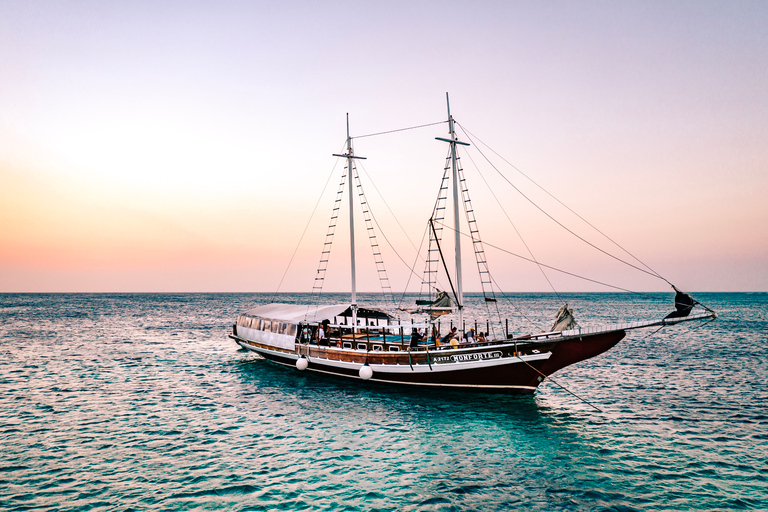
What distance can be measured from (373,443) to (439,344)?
958 cm

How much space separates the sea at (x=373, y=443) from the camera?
13.1 meters

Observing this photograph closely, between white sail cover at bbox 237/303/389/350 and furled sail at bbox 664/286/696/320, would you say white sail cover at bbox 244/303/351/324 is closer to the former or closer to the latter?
white sail cover at bbox 237/303/389/350

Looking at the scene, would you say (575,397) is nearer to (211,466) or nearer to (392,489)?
(392,489)

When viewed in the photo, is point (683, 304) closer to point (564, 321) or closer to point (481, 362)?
point (564, 321)

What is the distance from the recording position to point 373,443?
17.8m

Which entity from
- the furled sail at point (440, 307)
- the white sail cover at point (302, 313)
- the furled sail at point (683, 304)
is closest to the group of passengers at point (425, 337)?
the white sail cover at point (302, 313)

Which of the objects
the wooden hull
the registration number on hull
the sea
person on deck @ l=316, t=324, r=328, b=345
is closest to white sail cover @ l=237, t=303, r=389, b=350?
person on deck @ l=316, t=324, r=328, b=345

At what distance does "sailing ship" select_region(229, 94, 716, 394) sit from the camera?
75.2 ft

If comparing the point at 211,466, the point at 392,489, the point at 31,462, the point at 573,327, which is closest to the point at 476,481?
the point at 392,489

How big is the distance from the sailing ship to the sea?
127cm

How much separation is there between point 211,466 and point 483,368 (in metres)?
15.2

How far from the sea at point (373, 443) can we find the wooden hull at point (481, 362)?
89 centimetres

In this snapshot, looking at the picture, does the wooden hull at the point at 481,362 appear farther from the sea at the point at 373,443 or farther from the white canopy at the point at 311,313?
the white canopy at the point at 311,313

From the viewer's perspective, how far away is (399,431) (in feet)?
63.5
